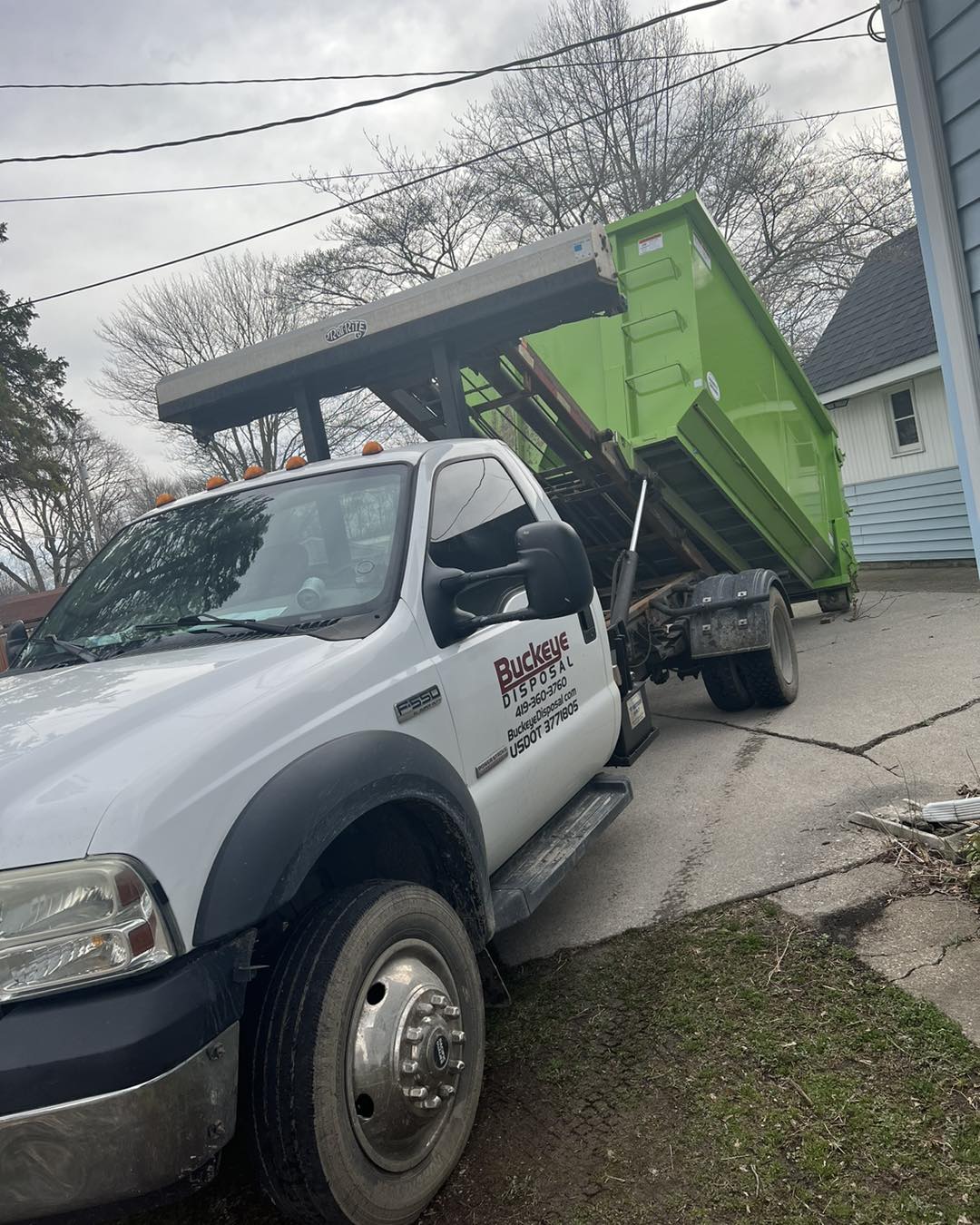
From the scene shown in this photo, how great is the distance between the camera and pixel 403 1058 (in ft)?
7.45

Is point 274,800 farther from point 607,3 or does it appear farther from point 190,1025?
point 607,3

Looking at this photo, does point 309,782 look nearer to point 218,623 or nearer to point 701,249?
point 218,623

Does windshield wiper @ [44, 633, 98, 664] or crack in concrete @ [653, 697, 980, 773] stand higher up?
windshield wiper @ [44, 633, 98, 664]

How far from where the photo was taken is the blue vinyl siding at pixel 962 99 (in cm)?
366

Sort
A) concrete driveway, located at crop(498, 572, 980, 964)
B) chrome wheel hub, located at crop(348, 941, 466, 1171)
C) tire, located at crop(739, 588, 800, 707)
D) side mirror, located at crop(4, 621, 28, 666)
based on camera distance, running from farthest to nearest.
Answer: tire, located at crop(739, 588, 800, 707), concrete driveway, located at crop(498, 572, 980, 964), side mirror, located at crop(4, 621, 28, 666), chrome wheel hub, located at crop(348, 941, 466, 1171)

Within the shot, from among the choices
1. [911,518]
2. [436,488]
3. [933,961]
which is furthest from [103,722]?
[911,518]

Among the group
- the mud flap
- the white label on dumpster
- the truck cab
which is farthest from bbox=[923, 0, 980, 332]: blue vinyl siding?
the mud flap

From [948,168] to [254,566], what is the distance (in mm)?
3201

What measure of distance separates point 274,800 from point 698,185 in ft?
86.7

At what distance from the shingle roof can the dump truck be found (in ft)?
37.6

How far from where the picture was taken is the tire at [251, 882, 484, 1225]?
2.04 meters

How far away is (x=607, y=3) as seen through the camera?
24.3m

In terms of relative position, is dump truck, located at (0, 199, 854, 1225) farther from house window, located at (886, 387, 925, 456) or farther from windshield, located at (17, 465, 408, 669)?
house window, located at (886, 387, 925, 456)

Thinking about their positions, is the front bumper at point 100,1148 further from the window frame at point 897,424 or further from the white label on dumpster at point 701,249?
the window frame at point 897,424
